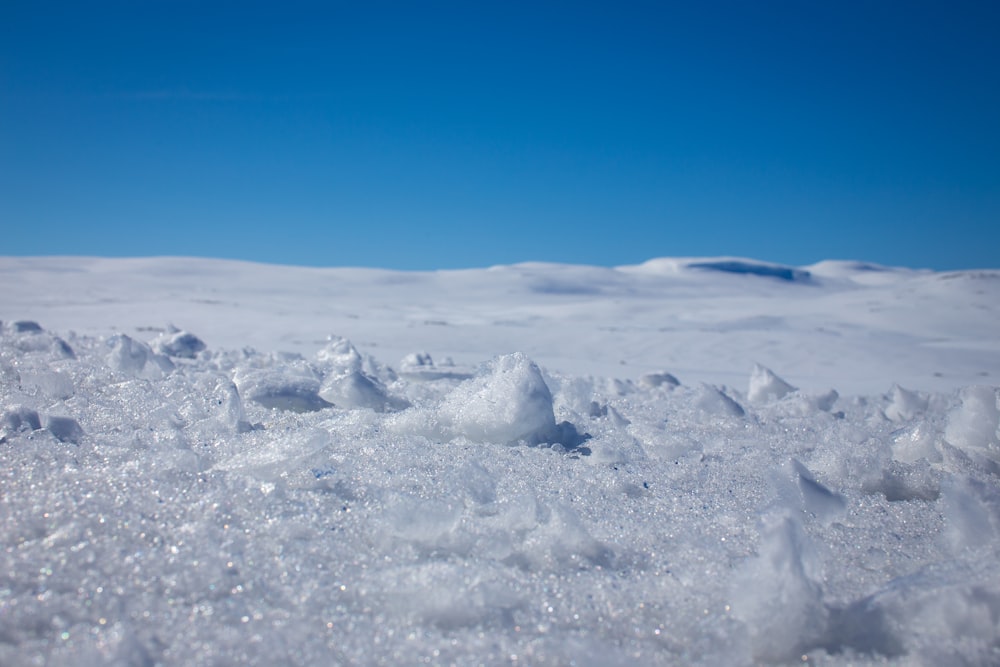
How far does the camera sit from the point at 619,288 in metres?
20.1

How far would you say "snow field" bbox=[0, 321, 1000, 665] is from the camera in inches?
38.9

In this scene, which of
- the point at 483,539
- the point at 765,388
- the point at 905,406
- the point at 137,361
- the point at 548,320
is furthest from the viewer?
the point at 548,320

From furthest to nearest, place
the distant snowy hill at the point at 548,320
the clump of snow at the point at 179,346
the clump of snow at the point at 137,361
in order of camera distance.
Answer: the distant snowy hill at the point at 548,320, the clump of snow at the point at 179,346, the clump of snow at the point at 137,361

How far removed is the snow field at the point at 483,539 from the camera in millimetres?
988

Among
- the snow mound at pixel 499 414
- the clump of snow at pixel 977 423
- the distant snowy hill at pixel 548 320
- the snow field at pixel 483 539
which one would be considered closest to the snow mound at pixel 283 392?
the snow field at pixel 483 539

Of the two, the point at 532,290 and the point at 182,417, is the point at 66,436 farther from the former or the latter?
the point at 532,290

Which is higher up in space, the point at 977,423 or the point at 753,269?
the point at 753,269

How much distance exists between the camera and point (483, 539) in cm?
129

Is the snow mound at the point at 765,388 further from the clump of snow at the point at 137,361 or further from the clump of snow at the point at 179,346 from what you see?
the clump of snow at the point at 179,346

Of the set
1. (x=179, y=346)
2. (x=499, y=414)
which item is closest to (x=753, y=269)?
(x=179, y=346)

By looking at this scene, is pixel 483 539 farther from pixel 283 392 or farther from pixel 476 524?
pixel 283 392

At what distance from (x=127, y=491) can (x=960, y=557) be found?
1517 mm

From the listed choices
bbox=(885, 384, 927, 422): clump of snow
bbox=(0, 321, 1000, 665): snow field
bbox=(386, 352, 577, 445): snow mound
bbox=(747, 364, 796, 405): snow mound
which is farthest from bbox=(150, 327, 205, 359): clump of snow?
bbox=(885, 384, 927, 422): clump of snow

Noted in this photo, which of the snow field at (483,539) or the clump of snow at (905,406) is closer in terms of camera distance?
the snow field at (483,539)
